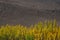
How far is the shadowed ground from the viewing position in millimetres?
13250

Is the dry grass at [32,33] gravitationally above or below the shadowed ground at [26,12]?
above

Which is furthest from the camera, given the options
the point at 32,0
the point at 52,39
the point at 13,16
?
the point at 32,0

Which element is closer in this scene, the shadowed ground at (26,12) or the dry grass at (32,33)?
the dry grass at (32,33)

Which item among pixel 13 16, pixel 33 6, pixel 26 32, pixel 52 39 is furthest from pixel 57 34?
pixel 33 6

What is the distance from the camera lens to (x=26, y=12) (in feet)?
46.4

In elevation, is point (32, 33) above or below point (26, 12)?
above

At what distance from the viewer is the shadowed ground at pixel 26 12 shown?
13250 mm

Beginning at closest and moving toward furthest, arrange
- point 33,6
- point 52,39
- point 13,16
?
point 52,39 < point 13,16 < point 33,6

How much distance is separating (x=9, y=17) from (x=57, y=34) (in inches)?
308

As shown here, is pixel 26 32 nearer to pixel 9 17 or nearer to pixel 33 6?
pixel 9 17

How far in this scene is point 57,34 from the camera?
582cm

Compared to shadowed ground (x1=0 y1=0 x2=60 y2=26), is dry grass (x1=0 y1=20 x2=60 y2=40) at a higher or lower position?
higher

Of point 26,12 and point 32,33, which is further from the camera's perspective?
point 26,12

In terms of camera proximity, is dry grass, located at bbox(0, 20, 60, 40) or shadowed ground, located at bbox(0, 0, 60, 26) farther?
shadowed ground, located at bbox(0, 0, 60, 26)
